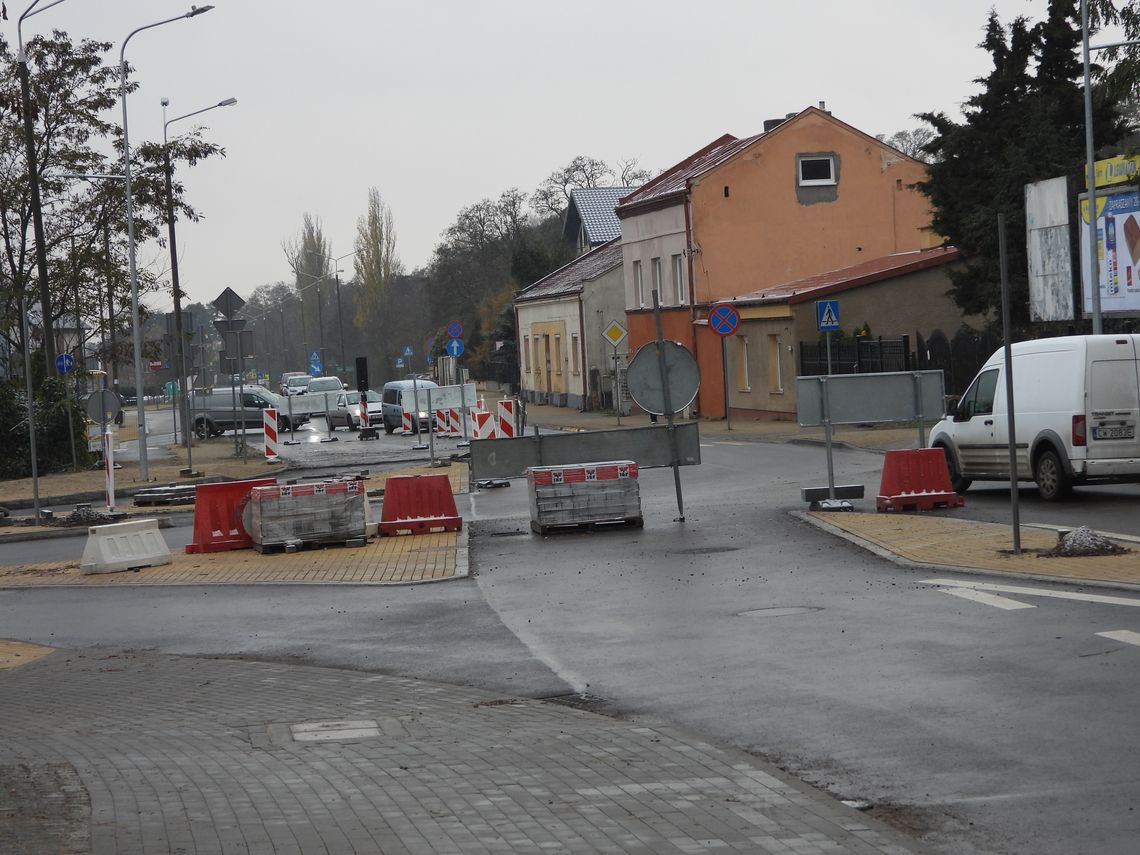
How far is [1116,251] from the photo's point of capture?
32062 mm

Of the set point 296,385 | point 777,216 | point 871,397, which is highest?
point 777,216

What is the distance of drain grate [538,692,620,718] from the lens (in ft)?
27.8

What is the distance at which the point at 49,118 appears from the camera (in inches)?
1674

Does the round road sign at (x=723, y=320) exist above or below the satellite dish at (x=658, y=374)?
above

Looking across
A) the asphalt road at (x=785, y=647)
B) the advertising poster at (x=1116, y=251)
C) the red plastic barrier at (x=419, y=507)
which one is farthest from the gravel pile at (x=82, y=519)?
the advertising poster at (x=1116, y=251)

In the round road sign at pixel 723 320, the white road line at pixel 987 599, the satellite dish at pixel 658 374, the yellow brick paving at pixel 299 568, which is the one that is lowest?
the yellow brick paving at pixel 299 568

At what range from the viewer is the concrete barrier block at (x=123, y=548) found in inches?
667

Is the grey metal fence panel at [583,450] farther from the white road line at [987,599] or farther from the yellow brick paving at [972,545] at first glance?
the white road line at [987,599]

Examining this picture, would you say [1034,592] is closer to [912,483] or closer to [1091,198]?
[912,483]

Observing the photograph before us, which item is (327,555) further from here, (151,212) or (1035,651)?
(151,212)

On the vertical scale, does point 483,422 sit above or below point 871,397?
below

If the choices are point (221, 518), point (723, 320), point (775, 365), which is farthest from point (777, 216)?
point (221, 518)

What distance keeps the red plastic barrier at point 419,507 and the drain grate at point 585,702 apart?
9.79 meters

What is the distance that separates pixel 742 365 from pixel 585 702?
127 feet
